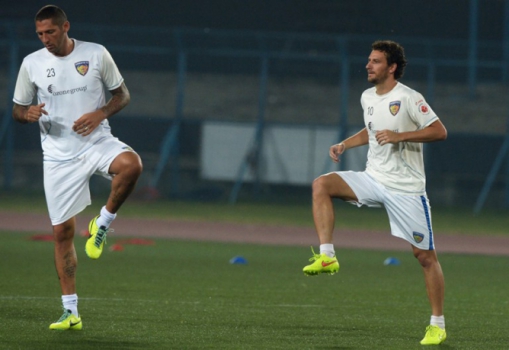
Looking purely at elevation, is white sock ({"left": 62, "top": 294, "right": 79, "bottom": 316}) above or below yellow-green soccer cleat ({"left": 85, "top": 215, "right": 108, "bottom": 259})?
below

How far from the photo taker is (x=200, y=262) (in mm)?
15086

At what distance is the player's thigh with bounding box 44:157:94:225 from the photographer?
870 cm

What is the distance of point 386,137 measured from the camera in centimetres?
821

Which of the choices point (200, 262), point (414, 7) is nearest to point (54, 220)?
point (200, 262)

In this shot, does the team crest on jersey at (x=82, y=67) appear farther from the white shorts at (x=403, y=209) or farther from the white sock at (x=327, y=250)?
the white sock at (x=327, y=250)

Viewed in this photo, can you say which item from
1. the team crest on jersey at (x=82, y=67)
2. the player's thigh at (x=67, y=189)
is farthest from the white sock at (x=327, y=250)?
the team crest on jersey at (x=82, y=67)

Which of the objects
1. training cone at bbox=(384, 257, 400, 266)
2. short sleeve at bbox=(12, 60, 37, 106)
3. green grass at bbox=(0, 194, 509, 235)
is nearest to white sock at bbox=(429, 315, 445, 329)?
short sleeve at bbox=(12, 60, 37, 106)

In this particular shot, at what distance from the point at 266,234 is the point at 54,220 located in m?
11.7

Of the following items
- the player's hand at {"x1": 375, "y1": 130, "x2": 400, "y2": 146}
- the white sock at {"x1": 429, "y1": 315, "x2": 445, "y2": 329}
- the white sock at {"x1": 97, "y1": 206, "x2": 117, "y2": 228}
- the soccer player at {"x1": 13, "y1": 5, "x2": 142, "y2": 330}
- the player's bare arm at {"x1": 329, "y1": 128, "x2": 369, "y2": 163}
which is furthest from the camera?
the player's bare arm at {"x1": 329, "y1": 128, "x2": 369, "y2": 163}

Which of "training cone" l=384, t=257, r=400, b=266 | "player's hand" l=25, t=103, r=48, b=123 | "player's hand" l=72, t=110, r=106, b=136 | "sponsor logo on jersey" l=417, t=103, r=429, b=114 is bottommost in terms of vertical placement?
"training cone" l=384, t=257, r=400, b=266

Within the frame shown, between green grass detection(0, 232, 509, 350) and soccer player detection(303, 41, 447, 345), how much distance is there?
749 mm

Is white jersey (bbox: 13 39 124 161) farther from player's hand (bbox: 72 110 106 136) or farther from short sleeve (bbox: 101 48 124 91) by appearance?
player's hand (bbox: 72 110 106 136)

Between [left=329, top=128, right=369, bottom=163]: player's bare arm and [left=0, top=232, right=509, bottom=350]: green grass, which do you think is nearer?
[left=0, top=232, right=509, bottom=350]: green grass

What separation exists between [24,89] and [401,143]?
318cm
